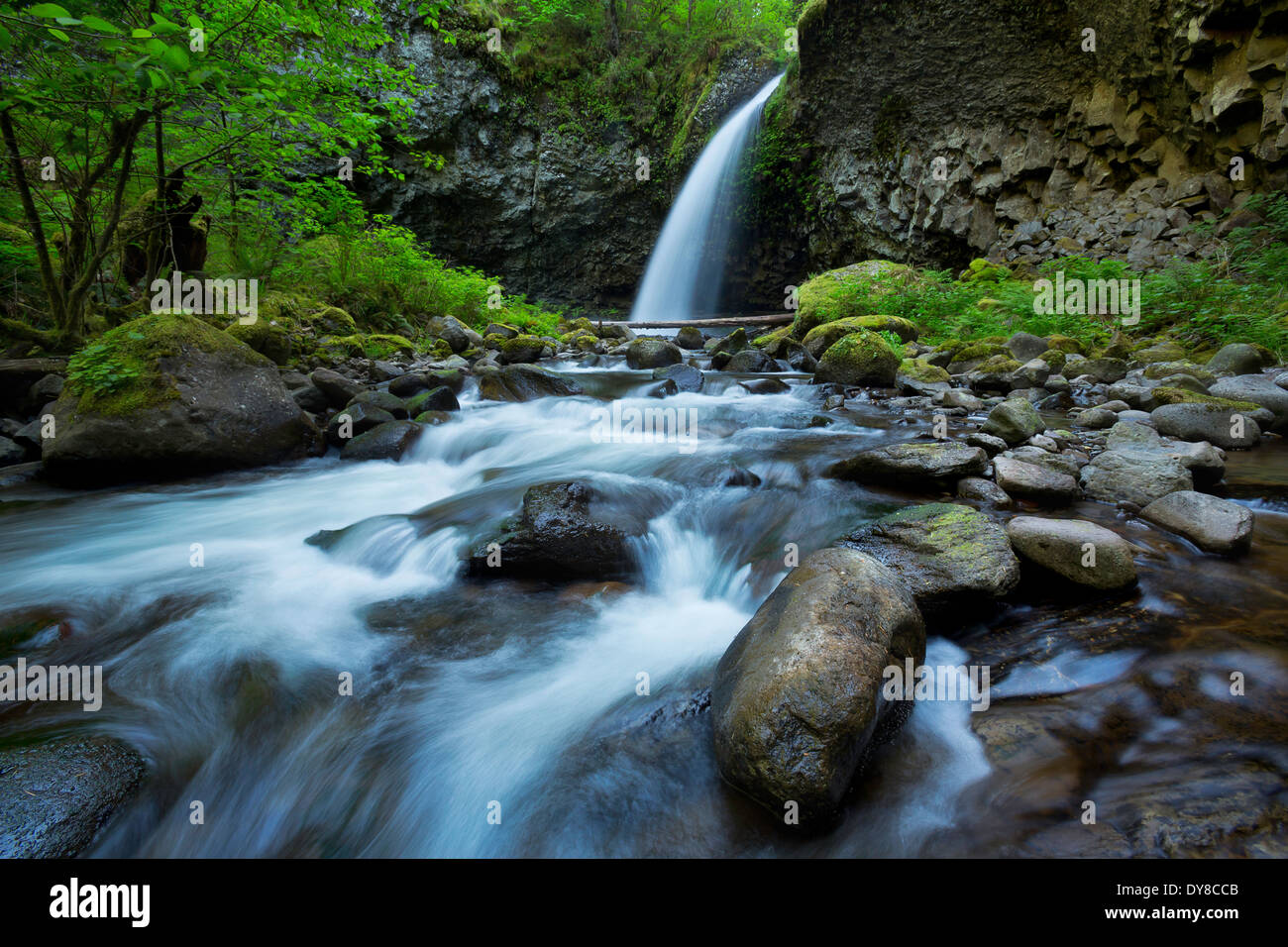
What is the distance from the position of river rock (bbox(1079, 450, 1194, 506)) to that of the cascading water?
17399 mm

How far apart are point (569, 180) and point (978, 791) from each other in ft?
71.0

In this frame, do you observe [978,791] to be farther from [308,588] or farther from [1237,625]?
[308,588]

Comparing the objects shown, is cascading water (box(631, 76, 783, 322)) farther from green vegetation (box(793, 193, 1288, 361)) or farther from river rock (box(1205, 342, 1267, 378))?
river rock (box(1205, 342, 1267, 378))

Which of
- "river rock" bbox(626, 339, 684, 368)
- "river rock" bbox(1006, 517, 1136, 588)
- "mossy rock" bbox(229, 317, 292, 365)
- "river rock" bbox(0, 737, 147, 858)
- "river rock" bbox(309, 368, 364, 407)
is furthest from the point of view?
"river rock" bbox(626, 339, 684, 368)

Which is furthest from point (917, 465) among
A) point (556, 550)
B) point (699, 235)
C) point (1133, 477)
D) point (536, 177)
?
point (536, 177)

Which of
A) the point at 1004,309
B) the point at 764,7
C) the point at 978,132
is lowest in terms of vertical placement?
the point at 1004,309

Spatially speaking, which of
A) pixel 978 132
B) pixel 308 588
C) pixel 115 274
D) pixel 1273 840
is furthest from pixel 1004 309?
pixel 115 274

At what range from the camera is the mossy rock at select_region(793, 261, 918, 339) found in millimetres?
12164

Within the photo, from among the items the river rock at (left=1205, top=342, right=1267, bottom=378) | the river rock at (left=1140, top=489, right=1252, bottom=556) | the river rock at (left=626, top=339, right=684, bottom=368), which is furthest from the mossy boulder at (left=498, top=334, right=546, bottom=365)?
the river rock at (left=1205, top=342, right=1267, bottom=378)

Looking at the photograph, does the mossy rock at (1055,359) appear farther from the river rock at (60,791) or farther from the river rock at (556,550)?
the river rock at (60,791)

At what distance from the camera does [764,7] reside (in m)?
20.9

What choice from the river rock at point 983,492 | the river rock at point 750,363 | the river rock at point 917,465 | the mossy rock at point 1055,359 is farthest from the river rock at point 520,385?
the mossy rock at point 1055,359

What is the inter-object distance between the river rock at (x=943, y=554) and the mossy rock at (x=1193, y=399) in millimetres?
3723

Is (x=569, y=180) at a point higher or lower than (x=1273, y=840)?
higher
